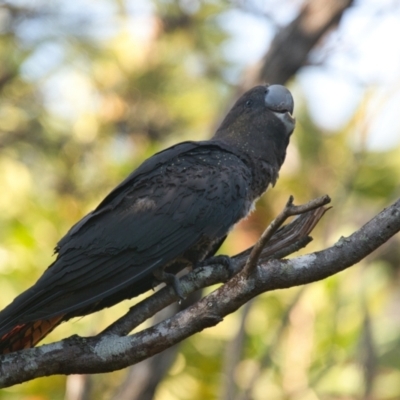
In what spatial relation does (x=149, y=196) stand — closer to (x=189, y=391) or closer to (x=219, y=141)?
(x=219, y=141)

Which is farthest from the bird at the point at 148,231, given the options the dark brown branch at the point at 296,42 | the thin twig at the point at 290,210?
the dark brown branch at the point at 296,42

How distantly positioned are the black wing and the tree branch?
214mm

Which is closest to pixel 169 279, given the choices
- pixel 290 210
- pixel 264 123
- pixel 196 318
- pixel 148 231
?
pixel 148 231

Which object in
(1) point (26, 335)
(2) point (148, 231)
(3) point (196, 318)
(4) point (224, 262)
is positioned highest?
(2) point (148, 231)

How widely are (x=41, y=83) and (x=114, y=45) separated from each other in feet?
3.14

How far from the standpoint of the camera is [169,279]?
146 inches

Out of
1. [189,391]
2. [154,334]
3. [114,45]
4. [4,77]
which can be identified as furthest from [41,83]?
[154,334]

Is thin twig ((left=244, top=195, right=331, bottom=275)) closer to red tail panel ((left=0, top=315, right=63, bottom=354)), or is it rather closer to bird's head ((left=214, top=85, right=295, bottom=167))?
red tail panel ((left=0, top=315, right=63, bottom=354))

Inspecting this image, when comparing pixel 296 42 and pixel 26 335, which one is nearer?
pixel 26 335

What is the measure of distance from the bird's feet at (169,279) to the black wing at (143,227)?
0.17ft

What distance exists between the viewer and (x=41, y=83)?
654cm

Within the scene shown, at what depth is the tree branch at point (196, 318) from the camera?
312 cm

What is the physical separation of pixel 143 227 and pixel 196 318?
769mm

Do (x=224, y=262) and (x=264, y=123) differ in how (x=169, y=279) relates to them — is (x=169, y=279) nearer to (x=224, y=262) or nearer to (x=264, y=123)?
(x=224, y=262)
